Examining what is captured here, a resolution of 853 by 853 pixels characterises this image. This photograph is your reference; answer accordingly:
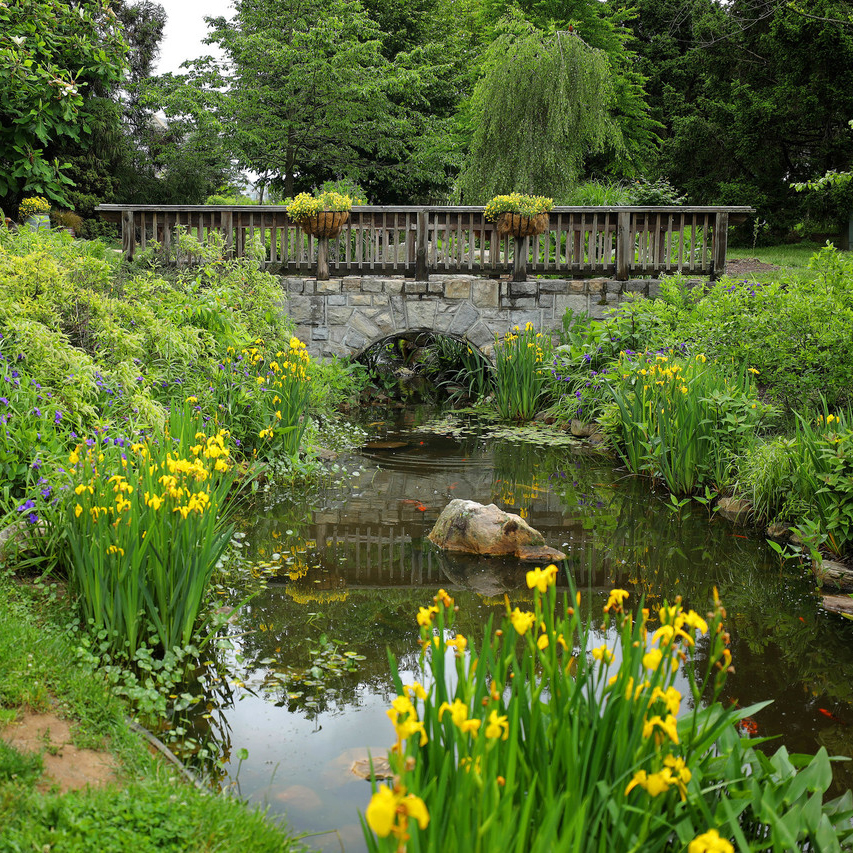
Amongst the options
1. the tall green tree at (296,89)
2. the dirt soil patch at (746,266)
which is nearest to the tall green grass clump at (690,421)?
the dirt soil patch at (746,266)

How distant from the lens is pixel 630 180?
66.5ft

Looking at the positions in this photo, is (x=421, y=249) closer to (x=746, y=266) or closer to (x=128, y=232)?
(x=128, y=232)

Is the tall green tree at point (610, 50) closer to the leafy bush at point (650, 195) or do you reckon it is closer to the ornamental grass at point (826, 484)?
the leafy bush at point (650, 195)

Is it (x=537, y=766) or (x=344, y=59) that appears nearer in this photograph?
(x=537, y=766)

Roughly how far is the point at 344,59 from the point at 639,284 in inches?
450

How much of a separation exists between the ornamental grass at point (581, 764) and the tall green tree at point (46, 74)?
5475 millimetres

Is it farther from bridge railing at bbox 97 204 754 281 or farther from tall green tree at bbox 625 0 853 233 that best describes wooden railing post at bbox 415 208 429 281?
tall green tree at bbox 625 0 853 233

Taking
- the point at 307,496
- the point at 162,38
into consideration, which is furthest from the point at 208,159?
the point at 307,496

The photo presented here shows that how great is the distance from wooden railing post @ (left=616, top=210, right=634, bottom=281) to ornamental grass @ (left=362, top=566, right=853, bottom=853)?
8997 mm

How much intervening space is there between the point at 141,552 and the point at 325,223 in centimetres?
755

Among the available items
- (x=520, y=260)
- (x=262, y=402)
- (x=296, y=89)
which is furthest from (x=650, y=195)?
(x=262, y=402)

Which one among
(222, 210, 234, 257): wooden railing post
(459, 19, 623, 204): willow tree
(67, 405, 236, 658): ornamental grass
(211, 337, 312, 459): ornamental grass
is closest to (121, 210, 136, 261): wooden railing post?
(222, 210, 234, 257): wooden railing post

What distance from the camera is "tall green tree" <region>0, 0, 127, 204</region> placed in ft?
21.4

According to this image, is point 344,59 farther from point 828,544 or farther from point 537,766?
point 537,766
